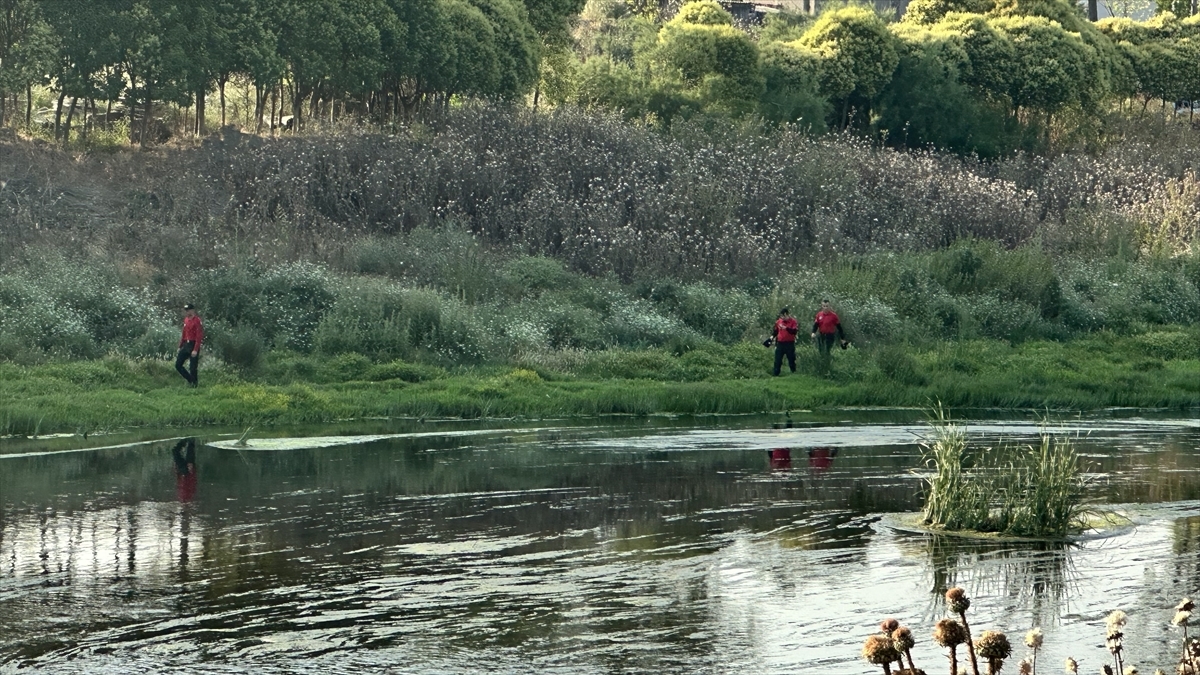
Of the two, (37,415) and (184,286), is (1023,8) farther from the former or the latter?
(37,415)

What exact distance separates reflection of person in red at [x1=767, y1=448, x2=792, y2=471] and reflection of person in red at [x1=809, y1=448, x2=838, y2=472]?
0.29m

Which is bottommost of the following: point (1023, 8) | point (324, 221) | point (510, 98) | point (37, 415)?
point (37, 415)

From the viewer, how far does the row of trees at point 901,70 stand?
49.8 meters

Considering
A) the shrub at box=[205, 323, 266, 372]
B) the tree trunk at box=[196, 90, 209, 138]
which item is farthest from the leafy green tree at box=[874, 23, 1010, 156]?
the shrub at box=[205, 323, 266, 372]

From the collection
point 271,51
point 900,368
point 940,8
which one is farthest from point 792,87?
point 900,368

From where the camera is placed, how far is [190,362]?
28.3 metres

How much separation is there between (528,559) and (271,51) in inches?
1056

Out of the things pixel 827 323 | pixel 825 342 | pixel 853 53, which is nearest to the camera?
pixel 827 323

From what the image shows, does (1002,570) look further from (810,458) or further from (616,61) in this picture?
(616,61)

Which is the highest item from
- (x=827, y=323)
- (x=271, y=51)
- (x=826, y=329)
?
(x=271, y=51)

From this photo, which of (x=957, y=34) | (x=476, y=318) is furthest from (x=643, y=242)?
(x=957, y=34)

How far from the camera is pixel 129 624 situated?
13.7m

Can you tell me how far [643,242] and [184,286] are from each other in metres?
10.2

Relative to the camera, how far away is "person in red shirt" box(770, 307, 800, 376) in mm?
30906
